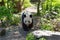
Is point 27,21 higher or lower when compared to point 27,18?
lower

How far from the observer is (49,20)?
26.2 ft

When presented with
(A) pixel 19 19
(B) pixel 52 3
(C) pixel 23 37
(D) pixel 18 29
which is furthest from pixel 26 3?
(C) pixel 23 37

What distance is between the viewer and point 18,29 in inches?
290

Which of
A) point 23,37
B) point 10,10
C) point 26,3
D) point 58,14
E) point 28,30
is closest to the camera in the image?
point 23,37

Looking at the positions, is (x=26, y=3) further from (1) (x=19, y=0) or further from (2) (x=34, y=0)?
(2) (x=34, y=0)

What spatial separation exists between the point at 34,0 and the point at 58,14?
16.0 feet

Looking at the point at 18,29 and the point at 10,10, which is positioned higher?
the point at 10,10

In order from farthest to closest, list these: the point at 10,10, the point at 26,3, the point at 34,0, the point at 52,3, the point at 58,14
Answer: the point at 34,0 → the point at 26,3 → the point at 52,3 → the point at 58,14 → the point at 10,10

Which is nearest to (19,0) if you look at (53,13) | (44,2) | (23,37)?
(44,2)

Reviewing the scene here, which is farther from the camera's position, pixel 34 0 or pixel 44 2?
pixel 34 0

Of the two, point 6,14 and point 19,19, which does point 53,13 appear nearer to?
point 19,19

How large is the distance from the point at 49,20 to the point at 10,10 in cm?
144

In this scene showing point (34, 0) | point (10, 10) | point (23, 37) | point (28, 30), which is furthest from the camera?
point (34, 0)

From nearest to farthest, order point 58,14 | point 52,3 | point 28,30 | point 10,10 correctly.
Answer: point 28,30
point 10,10
point 58,14
point 52,3
